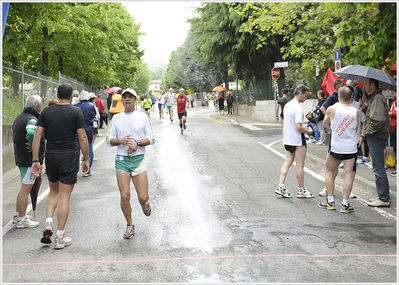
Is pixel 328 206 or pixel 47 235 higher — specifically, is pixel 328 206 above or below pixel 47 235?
below

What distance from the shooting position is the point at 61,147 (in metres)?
5.91

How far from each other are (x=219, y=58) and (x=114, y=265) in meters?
26.4

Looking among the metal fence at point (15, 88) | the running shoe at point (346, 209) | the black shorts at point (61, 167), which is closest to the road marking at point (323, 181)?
the running shoe at point (346, 209)

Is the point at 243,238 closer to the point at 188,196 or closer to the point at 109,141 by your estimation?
the point at 109,141

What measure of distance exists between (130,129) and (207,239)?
164 centimetres

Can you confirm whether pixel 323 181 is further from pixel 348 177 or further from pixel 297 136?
pixel 348 177

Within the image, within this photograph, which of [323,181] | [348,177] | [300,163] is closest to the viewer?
[348,177]

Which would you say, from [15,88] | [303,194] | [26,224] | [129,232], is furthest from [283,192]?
[15,88]

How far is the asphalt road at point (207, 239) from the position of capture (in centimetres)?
481

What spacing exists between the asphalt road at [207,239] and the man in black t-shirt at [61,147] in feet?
1.16

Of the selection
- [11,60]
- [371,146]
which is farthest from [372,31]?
[11,60]

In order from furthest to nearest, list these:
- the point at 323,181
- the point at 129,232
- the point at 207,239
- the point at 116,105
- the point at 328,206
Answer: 1. the point at 116,105
2. the point at 323,181
3. the point at 328,206
4. the point at 129,232
5. the point at 207,239

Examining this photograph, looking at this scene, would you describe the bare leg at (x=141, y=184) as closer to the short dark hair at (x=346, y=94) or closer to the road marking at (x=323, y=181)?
the short dark hair at (x=346, y=94)

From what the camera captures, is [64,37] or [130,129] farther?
[64,37]
